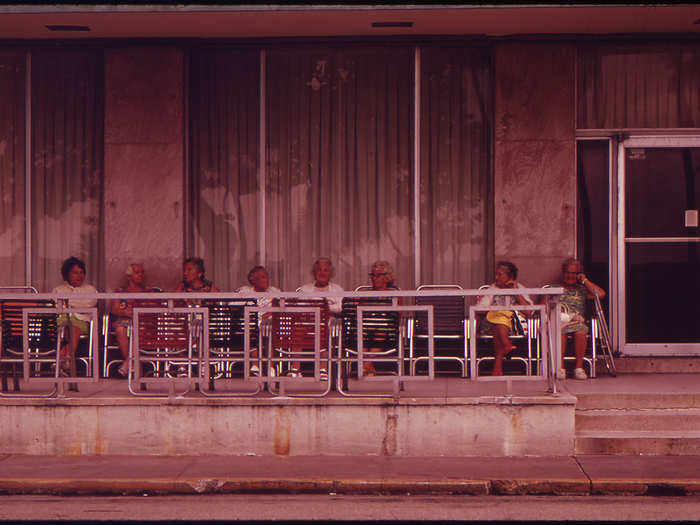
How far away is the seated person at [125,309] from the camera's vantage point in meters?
11.0

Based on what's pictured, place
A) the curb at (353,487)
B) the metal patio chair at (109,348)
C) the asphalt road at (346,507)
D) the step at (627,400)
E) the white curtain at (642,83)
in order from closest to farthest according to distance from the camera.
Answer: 1. the asphalt road at (346,507)
2. the curb at (353,487)
3. the step at (627,400)
4. the metal patio chair at (109,348)
5. the white curtain at (642,83)

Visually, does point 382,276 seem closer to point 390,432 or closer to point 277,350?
point 277,350

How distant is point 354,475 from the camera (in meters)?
8.25

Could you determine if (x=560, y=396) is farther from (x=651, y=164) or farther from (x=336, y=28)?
(x=336, y=28)

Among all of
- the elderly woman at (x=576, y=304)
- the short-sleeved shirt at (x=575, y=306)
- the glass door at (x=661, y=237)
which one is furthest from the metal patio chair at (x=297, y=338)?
the glass door at (x=661, y=237)

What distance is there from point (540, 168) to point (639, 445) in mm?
3792

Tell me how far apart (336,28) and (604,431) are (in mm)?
5240

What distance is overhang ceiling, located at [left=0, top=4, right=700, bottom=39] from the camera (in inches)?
418

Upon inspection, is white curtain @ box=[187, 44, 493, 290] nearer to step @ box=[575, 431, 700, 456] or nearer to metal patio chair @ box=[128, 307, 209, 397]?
metal patio chair @ box=[128, 307, 209, 397]

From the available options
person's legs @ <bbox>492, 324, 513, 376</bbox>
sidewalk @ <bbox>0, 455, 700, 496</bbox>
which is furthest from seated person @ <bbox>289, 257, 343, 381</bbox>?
sidewalk @ <bbox>0, 455, 700, 496</bbox>

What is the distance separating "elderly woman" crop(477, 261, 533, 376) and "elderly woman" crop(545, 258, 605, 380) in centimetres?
59

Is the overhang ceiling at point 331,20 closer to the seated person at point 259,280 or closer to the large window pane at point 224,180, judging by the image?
the large window pane at point 224,180

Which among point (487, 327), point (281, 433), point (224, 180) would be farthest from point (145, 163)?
point (487, 327)

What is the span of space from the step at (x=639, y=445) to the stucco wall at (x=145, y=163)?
5.16 meters
